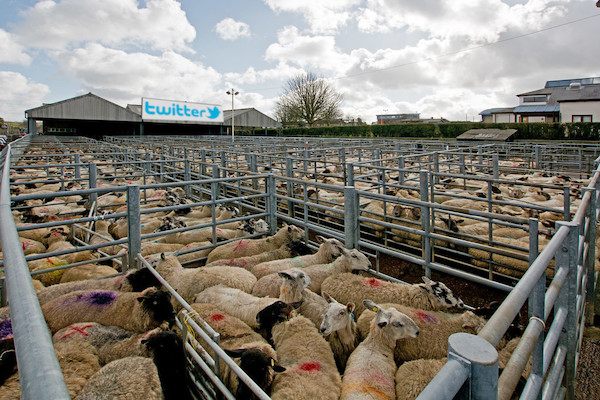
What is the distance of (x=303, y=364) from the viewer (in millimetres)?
3154

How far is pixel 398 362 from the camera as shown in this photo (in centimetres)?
347

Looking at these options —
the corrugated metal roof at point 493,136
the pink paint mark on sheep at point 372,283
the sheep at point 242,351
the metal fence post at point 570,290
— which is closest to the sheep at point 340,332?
the sheep at point 242,351

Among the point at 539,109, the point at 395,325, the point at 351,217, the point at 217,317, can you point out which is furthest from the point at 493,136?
the point at 539,109

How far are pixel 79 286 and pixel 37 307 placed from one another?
3892 millimetres

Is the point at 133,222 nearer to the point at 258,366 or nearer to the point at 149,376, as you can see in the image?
the point at 149,376

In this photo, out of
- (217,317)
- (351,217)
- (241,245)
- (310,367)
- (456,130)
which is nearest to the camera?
(310,367)


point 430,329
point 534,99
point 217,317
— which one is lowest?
point 430,329

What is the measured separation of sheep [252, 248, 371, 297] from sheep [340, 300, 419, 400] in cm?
110

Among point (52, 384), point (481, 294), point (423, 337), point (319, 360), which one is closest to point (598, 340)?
point (481, 294)

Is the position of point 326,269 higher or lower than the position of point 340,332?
higher

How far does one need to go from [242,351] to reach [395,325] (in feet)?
4.64

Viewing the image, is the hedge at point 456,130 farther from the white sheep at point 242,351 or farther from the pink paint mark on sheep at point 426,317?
the white sheep at point 242,351

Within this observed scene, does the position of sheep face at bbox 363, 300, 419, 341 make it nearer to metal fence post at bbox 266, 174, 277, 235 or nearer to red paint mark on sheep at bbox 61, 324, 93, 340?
red paint mark on sheep at bbox 61, 324, 93, 340

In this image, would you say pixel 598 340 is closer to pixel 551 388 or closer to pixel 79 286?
pixel 551 388
